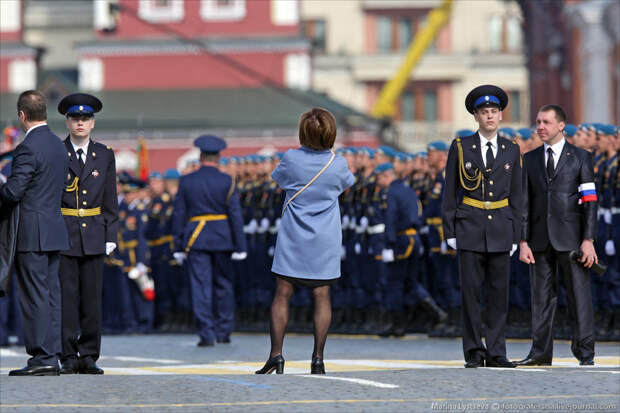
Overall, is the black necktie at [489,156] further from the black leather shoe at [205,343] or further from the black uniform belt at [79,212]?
the black leather shoe at [205,343]

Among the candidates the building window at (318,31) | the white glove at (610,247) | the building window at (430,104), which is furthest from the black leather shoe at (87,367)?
the building window at (318,31)

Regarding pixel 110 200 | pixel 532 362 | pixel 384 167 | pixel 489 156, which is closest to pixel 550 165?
pixel 489 156

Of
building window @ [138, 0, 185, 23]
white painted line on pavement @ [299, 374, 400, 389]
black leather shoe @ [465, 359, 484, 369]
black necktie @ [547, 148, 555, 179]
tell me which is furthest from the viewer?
building window @ [138, 0, 185, 23]

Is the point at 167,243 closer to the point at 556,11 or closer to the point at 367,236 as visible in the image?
the point at 367,236

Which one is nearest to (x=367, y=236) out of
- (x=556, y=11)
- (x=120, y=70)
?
(x=556, y=11)

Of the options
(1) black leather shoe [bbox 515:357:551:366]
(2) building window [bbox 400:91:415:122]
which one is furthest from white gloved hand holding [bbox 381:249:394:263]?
(2) building window [bbox 400:91:415:122]

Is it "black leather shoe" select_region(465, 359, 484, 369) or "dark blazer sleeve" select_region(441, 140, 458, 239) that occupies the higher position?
"dark blazer sleeve" select_region(441, 140, 458, 239)

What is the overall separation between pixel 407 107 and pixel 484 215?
75097mm

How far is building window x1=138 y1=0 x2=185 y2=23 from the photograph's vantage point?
182 feet

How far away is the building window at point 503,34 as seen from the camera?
290 ft

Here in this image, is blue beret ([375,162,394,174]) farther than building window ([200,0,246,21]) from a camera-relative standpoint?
No

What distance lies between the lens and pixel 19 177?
37.2 feet

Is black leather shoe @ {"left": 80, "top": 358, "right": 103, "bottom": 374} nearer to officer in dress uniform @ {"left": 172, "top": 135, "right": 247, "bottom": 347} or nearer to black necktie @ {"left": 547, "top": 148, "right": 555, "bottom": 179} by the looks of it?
black necktie @ {"left": 547, "top": 148, "right": 555, "bottom": 179}

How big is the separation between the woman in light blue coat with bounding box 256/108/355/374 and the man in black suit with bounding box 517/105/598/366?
1.80 metres
